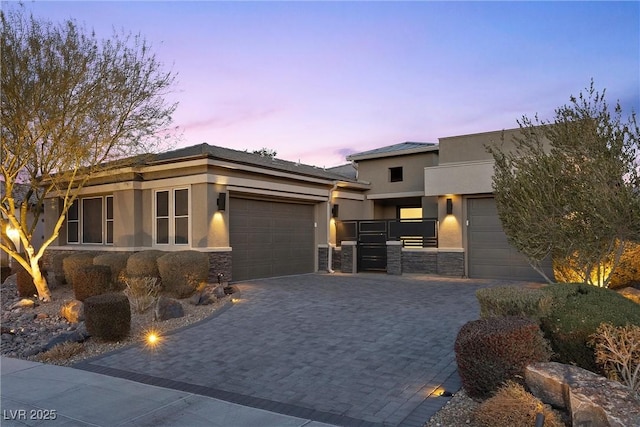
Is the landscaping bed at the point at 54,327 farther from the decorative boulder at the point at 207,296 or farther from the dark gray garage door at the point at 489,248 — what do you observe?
the dark gray garage door at the point at 489,248

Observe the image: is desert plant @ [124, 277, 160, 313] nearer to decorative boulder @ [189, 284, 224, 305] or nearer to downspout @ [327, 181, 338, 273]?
decorative boulder @ [189, 284, 224, 305]

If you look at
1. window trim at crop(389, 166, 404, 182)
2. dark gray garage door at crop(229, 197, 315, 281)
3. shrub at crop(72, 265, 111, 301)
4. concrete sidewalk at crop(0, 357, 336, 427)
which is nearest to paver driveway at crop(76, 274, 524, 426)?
concrete sidewalk at crop(0, 357, 336, 427)

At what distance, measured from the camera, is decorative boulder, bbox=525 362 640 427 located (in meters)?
3.91

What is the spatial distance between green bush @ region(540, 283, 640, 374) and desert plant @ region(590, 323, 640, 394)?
0.14 meters

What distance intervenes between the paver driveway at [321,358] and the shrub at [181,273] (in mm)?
1660

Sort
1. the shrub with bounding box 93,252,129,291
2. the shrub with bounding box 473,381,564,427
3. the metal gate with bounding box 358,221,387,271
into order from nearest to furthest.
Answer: the shrub with bounding box 473,381,564,427 → the shrub with bounding box 93,252,129,291 → the metal gate with bounding box 358,221,387,271

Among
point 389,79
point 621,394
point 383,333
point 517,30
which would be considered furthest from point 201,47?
point 621,394

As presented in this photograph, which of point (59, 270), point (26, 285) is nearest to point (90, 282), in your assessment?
point (26, 285)

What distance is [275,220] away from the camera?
1706 centimetres

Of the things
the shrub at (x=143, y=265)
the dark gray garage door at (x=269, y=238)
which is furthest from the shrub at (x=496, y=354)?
the dark gray garage door at (x=269, y=238)

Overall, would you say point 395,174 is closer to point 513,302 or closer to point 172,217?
point 172,217

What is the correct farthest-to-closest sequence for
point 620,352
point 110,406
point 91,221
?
point 91,221
point 110,406
point 620,352

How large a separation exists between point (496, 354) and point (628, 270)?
7291mm

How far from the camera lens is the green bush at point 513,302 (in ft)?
18.5
